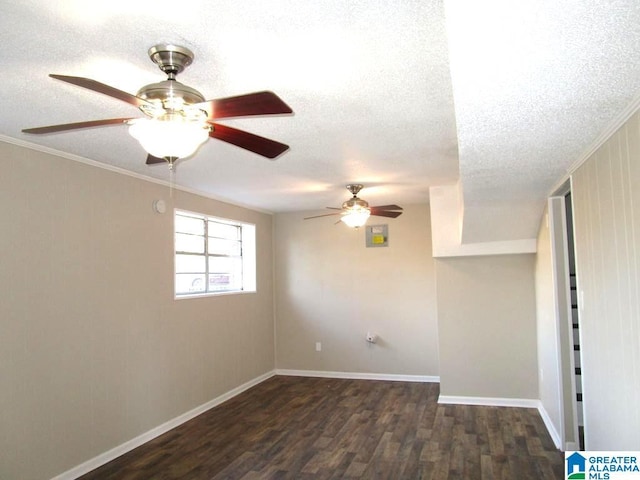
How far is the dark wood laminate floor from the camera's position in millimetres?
3547

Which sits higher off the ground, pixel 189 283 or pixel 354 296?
pixel 189 283

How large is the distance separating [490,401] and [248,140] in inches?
177

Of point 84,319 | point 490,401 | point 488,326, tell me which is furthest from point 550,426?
point 84,319

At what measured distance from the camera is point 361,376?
663cm

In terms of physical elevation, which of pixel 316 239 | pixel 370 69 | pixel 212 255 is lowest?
pixel 212 255

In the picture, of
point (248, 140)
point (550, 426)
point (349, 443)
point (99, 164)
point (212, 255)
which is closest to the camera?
point (248, 140)

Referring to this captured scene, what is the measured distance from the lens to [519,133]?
236cm

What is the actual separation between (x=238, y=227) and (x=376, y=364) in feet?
9.00

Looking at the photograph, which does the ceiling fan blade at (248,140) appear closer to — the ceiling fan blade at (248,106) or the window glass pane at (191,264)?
the ceiling fan blade at (248,106)

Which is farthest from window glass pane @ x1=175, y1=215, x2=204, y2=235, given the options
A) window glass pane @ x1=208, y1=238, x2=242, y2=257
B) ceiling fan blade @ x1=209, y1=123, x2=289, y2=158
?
ceiling fan blade @ x1=209, y1=123, x2=289, y2=158

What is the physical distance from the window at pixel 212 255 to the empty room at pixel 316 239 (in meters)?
0.03

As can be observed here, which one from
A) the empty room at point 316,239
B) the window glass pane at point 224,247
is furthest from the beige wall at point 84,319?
the window glass pane at point 224,247

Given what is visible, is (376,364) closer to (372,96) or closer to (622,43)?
(372,96)

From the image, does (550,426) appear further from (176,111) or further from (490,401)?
(176,111)
